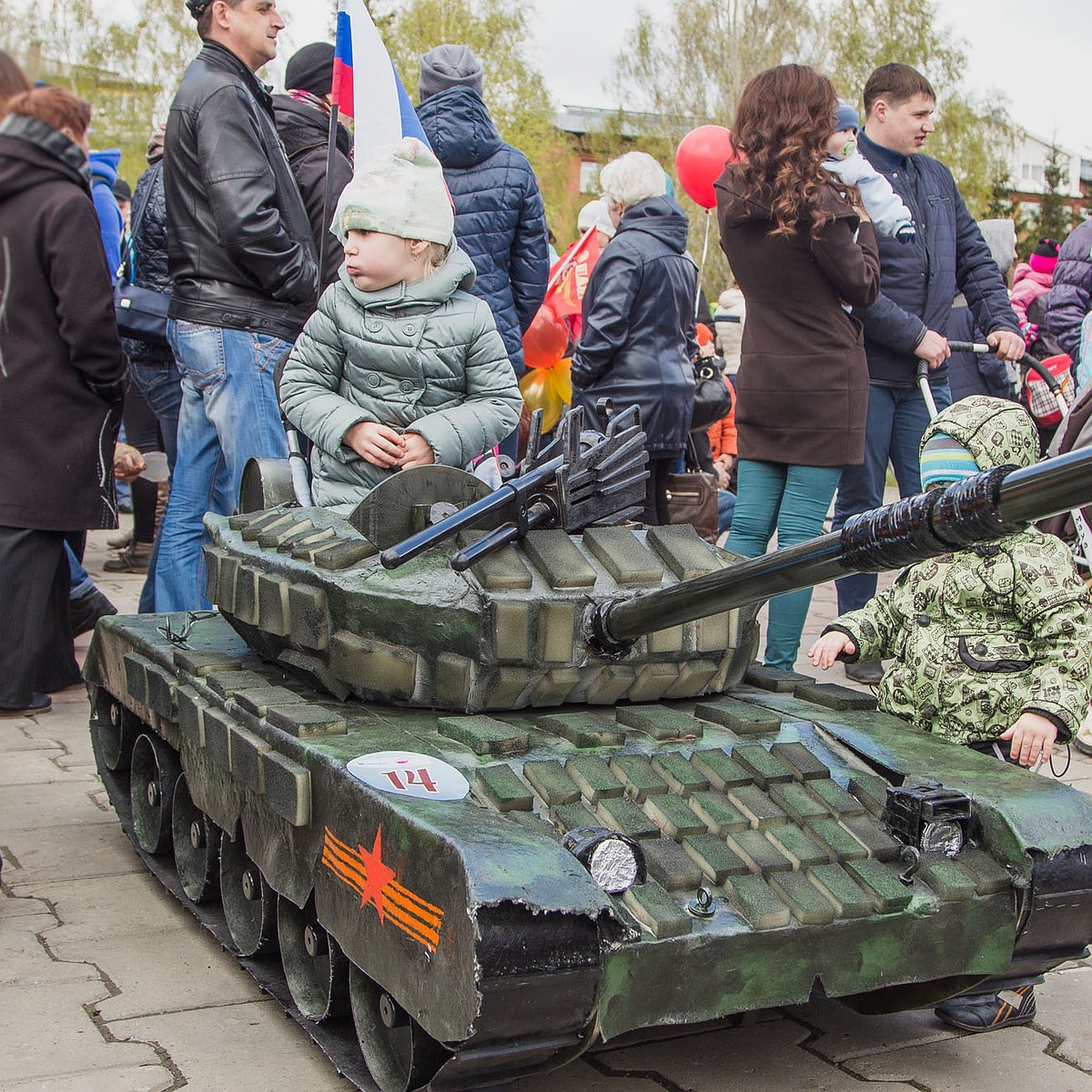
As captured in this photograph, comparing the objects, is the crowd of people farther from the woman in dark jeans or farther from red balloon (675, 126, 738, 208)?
red balloon (675, 126, 738, 208)

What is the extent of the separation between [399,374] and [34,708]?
263cm

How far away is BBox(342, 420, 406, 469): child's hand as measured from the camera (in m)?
4.45

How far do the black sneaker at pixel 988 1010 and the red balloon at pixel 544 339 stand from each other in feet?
16.8

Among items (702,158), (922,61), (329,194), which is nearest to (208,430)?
(329,194)

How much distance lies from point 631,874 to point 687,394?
4.44 metres

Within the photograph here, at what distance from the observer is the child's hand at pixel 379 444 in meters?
4.45

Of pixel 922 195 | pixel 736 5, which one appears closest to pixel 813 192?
pixel 922 195

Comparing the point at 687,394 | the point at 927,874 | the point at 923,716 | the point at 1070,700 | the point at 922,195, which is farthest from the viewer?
the point at 687,394

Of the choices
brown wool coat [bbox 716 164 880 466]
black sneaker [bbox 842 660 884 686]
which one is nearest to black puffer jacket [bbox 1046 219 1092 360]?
black sneaker [bbox 842 660 884 686]

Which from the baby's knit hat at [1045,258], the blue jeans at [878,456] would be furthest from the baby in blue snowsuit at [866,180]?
the baby's knit hat at [1045,258]

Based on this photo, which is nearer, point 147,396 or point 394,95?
point 394,95

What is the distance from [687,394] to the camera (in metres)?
7.18

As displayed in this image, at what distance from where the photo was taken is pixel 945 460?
409 cm

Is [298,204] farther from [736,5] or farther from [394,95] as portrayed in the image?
[736,5]
